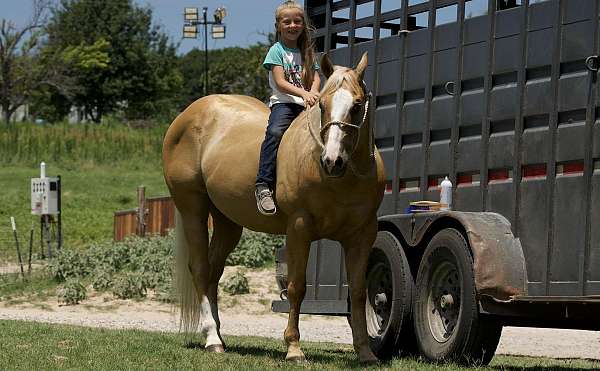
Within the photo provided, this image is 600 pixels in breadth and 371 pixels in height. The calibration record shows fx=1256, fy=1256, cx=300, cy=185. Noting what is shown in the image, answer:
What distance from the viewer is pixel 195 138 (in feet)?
34.9

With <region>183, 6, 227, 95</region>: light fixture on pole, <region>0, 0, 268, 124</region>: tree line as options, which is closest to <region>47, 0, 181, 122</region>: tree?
<region>0, 0, 268, 124</region>: tree line

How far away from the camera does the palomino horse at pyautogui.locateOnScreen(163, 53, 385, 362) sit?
841 centimetres

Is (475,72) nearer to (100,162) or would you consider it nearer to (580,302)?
(580,302)

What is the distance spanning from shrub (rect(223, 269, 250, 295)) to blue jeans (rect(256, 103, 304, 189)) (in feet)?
33.9

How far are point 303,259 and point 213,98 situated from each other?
233 centimetres

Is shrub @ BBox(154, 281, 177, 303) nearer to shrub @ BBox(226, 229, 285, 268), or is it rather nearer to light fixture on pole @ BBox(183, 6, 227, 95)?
shrub @ BBox(226, 229, 285, 268)

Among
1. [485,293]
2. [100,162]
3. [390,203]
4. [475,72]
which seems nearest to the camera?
[485,293]

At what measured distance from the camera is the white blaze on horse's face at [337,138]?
316 inches

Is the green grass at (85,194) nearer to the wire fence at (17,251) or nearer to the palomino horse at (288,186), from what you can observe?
the wire fence at (17,251)

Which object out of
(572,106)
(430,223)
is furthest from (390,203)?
(572,106)

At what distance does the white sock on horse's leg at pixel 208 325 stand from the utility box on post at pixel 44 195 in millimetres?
16953

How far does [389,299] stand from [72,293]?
996cm

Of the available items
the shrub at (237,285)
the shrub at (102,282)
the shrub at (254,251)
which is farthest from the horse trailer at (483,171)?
the shrub at (254,251)

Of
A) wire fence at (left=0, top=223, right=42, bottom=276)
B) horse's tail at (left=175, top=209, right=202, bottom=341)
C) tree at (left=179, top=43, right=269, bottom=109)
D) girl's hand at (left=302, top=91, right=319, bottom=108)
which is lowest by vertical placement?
wire fence at (left=0, top=223, right=42, bottom=276)
